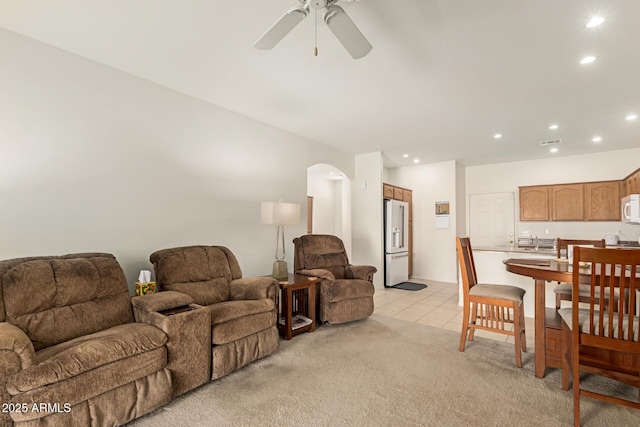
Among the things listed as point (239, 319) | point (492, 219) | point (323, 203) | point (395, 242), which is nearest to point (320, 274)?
point (239, 319)

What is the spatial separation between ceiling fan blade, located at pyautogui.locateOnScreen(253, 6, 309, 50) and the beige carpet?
233cm

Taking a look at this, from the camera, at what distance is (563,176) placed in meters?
6.06

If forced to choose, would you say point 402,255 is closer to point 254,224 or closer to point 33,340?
point 254,224

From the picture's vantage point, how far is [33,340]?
1.98 meters

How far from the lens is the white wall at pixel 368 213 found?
19.4ft

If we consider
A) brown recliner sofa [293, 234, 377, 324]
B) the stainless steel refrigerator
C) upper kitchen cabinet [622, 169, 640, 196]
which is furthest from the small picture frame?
brown recliner sofa [293, 234, 377, 324]

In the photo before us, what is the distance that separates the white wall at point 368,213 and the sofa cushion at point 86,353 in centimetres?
435

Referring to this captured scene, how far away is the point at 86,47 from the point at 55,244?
162 centimetres

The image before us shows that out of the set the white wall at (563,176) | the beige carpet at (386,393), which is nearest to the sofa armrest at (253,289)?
the beige carpet at (386,393)

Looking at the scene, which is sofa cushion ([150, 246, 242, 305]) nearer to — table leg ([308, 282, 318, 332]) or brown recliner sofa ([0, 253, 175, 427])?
brown recliner sofa ([0, 253, 175, 427])

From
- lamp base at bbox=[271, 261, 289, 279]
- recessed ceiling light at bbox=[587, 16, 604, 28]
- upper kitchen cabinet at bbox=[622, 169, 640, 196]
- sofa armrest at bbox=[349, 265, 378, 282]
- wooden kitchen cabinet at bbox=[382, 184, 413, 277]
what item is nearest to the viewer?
recessed ceiling light at bbox=[587, 16, 604, 28]

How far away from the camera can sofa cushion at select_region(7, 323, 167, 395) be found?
157 cm

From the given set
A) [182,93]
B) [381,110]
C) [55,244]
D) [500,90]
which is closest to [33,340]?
[55,244]

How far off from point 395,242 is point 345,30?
4.85 meters
